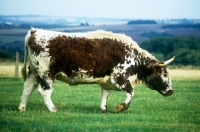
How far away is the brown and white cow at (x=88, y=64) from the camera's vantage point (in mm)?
13930

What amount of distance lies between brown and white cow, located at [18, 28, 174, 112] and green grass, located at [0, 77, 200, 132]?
0.61m

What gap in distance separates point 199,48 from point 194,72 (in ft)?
14.8

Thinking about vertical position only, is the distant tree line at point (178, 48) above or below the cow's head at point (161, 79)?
below

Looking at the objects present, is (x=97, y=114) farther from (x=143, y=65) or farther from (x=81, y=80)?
(x=143, y=65)

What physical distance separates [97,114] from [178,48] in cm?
2087

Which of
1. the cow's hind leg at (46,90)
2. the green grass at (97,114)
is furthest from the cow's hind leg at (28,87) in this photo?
the cow's hind leg at (46,90)

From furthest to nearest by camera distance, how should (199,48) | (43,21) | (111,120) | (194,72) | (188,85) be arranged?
1. (199,48)
2. (194,72)
3. (188,85)
4. (43,21)
5. (111,120)

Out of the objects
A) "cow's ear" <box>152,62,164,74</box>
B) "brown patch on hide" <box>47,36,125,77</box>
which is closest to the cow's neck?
"cow's ear" <box>152,62,164,74</box>

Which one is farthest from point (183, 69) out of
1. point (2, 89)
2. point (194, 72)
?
point (2, 89)

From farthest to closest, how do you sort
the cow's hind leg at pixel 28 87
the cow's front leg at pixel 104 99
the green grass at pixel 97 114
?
the cow's front leg at pixel 104 99
the cow's hind leg at pixel 28 87
the green grass at pixel 97 114

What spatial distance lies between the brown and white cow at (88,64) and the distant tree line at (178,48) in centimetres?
1586

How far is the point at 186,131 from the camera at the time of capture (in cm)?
1138

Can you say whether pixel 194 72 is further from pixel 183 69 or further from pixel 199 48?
pixel 199 48

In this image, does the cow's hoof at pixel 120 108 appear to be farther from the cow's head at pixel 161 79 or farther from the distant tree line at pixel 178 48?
the distant tree line at pixel 178 48
